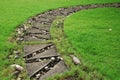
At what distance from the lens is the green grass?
761cm

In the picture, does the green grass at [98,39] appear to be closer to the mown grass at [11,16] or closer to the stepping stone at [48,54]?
the stepping stone at [48,54]

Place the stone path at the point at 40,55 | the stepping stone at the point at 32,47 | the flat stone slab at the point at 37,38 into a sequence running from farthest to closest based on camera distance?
the flat stone slab at the point at 37,38, the stepping stone at the point at 32,47, the stone path at the point at 40,55

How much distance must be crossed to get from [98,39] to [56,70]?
3938 millimetres

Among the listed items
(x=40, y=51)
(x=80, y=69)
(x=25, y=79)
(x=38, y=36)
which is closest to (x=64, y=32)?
(x=38, y=36)

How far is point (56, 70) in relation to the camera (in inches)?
282

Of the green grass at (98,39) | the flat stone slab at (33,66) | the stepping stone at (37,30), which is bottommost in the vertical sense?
the green grass at (98,39)

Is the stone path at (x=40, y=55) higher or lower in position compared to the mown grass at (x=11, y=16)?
lower

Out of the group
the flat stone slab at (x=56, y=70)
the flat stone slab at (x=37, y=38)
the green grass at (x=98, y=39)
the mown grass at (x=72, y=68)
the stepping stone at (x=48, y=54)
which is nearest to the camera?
the mown grass at (x=72, y=68)

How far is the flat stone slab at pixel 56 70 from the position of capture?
22.5ft

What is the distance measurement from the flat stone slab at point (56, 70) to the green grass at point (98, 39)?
1003mm

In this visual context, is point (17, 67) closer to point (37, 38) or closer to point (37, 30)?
point (37, 38)

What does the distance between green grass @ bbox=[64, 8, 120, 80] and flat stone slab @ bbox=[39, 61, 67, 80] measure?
1.00 m

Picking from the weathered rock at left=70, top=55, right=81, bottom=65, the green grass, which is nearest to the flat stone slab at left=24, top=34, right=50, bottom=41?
the green grass

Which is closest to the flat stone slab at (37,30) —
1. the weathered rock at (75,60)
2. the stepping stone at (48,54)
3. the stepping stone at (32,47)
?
the stepping stone at (32,47)
